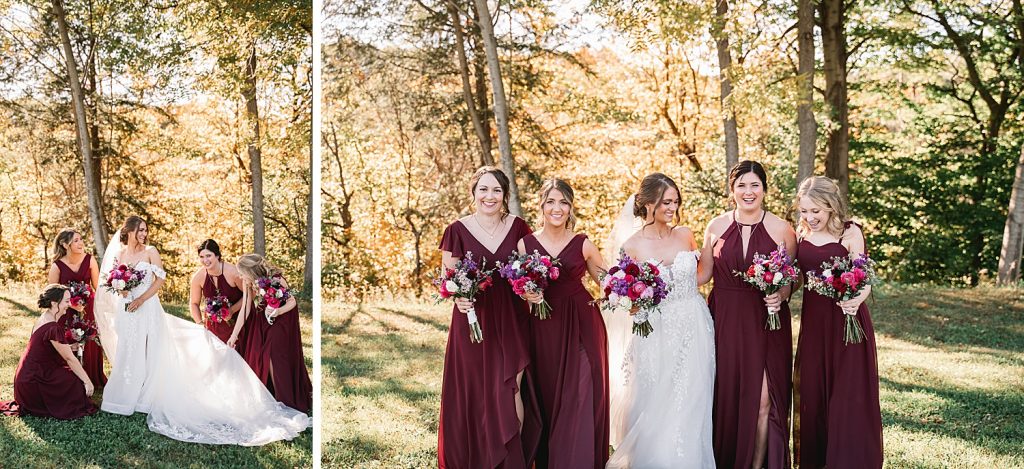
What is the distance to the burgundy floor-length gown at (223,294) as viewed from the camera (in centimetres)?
538

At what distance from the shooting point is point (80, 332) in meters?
5.41

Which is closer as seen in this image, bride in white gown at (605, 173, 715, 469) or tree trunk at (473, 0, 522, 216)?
bride in white gown at (605, 173, 715, 469)

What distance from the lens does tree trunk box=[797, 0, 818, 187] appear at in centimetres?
1020

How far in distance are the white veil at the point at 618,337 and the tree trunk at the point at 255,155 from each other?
243 cm

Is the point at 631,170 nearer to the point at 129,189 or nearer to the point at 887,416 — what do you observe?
the point at 887,416

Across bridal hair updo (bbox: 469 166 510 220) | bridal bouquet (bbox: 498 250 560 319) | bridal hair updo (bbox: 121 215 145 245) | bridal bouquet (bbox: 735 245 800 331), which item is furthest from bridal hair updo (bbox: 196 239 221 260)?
bridal bouquet (bbox: 735 245 800 331)

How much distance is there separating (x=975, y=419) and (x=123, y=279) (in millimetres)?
6713

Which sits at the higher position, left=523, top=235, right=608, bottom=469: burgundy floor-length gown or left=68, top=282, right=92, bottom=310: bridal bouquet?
left=68, top=282, right=92, bottom=310: bridal bouquet

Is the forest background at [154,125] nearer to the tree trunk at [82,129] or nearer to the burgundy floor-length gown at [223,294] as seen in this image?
the tree trunk at [82,129]

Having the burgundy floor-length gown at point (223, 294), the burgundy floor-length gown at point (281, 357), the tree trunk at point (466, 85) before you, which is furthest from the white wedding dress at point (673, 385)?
the tree trunk at point (466, 85)

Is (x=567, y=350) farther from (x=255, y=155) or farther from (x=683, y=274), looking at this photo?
(x=255, y=155)

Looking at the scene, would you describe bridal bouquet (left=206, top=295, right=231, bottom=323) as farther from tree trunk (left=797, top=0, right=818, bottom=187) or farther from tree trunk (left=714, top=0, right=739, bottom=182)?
tree trunk (left=797, top=0, right=818, bottom=187)

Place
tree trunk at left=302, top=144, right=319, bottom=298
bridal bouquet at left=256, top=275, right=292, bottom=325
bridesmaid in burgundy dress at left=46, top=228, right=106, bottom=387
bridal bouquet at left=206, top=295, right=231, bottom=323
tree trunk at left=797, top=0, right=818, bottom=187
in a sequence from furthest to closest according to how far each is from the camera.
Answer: tree trunk at left=797, top=0, right=818, bottom=187
tree trunk at left=302, top=144, right=319, bottom=298
bridal bouquet at left=256, top=275, right=292, bottom=325
bridal bouquet at left=206, top=295, right=231, bottom=323
bridesmaid in burgundy dress at left=46, top=228, right=106, bottom=387

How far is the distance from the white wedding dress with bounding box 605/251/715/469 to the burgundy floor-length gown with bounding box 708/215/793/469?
122 mm
